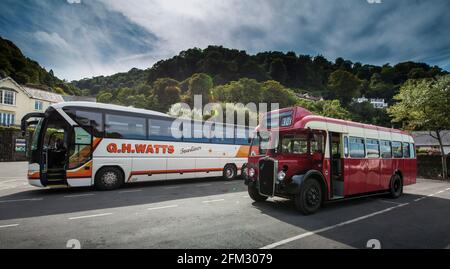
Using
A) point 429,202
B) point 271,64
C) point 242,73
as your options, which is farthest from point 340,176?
point 271,64

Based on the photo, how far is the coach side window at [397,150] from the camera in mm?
10886

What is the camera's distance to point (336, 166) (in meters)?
8.70

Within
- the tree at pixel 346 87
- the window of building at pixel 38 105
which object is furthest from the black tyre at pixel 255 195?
the tree at pixel 346 87

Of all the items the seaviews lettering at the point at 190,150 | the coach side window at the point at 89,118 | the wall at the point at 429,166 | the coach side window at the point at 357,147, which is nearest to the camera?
the coach side window at the point at 357,147

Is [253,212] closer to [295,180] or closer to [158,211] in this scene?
[295,180]

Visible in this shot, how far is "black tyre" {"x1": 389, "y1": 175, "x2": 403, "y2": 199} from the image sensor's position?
1053 centimetres

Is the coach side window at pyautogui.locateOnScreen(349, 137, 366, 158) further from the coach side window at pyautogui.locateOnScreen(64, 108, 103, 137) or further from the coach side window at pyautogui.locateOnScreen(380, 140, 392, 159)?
the coach side window at pyautogui.locateOnScreen(64, 108, 103, 137)

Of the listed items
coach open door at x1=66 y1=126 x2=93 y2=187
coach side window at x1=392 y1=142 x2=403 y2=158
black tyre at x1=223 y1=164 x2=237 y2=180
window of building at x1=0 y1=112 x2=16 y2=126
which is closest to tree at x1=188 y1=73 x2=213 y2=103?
window of building at x1=0 y1=112 x2=16 y2=126

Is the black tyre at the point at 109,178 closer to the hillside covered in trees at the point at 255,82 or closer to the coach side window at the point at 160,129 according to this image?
the coach side window at the point at 160,129

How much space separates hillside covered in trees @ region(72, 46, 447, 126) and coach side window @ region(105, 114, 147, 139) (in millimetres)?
46353

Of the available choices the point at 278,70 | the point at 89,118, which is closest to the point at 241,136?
the point at 89,118

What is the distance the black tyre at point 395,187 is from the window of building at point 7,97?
177 feet

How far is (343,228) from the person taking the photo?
6.09 meters

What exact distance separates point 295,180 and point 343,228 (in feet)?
5.36
